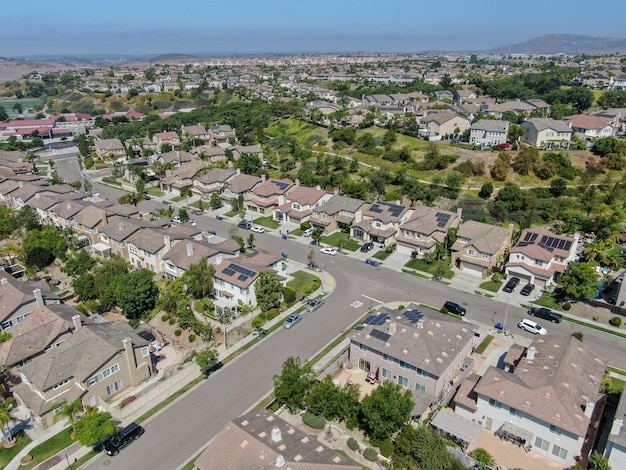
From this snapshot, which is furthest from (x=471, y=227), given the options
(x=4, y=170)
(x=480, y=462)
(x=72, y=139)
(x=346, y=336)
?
(x=72, y=139)

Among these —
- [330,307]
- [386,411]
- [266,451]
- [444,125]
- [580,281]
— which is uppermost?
[444,125]

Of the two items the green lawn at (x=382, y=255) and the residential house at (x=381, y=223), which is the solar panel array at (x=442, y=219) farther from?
the green lawn at (x=382, y=255)

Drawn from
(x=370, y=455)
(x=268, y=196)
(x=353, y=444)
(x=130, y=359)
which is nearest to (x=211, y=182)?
(x=268, y=196)

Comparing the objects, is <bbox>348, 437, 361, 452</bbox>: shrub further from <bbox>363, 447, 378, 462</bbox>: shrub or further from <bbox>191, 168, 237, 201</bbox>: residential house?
<bbox>191, 168, 237, 201</bbox>: residential house

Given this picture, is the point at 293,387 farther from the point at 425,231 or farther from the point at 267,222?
the point at 267,222

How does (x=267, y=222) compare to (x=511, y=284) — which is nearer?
(x=511, y=284)

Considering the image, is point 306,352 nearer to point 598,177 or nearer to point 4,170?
Answer: point 598,177
